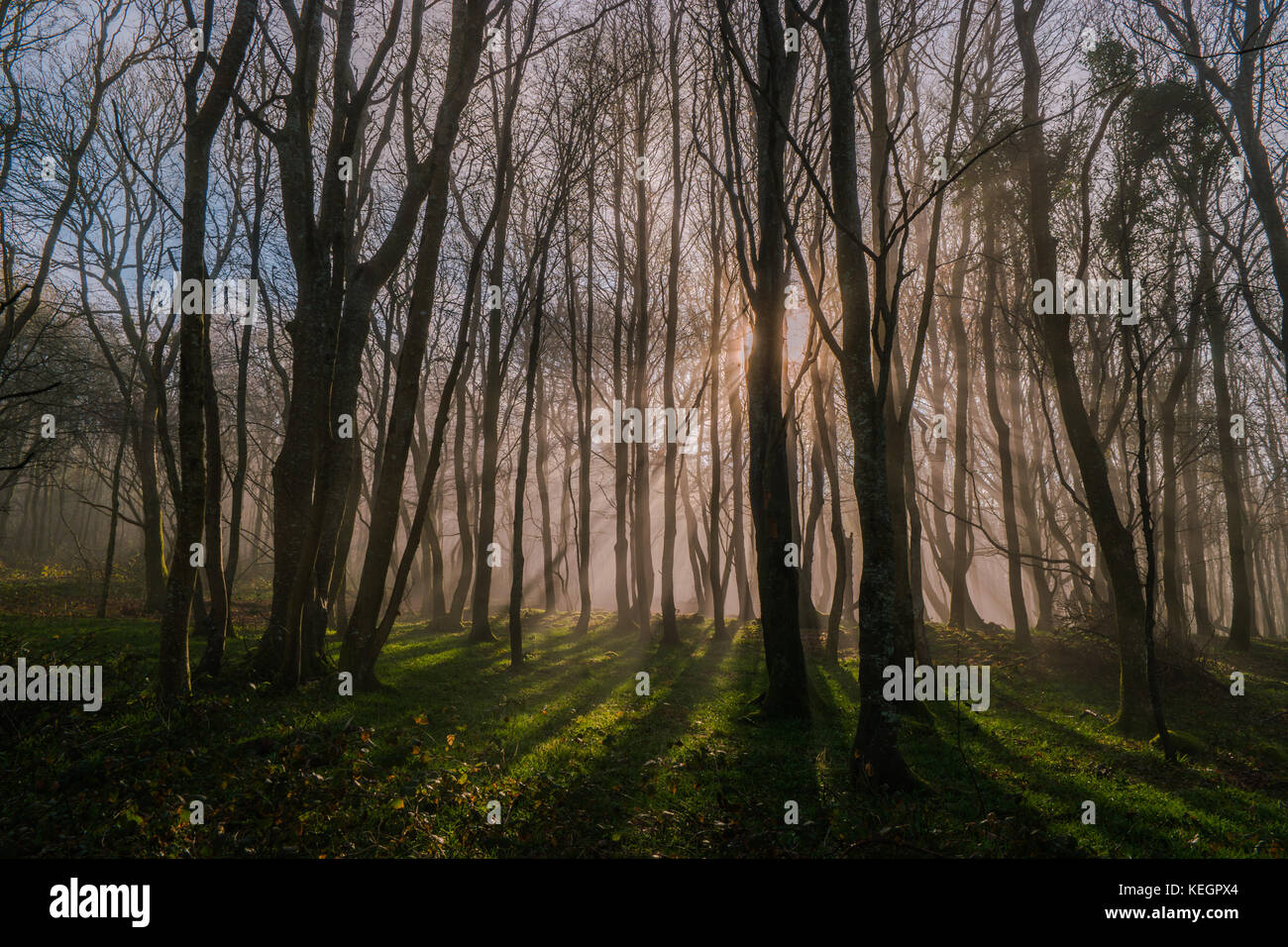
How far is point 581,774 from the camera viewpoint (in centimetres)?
546

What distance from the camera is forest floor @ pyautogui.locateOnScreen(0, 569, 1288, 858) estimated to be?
4047 millimetres

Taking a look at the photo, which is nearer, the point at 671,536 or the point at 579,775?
the point at 579,775

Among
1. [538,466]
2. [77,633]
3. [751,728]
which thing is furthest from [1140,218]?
[77,633]

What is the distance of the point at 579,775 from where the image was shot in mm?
5434

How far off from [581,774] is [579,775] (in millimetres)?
35

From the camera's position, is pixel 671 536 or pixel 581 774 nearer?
pixel 581 774

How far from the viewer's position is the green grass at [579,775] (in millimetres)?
4047

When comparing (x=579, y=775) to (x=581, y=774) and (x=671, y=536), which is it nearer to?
(x=581, y=774)

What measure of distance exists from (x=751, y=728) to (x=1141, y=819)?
11.6 feet

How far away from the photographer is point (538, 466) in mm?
22422

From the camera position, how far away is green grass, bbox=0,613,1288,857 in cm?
405

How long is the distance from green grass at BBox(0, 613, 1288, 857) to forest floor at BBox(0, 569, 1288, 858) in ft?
0.08

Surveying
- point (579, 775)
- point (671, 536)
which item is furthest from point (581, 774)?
point (671, 536)

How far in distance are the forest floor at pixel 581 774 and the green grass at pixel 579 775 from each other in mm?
24
